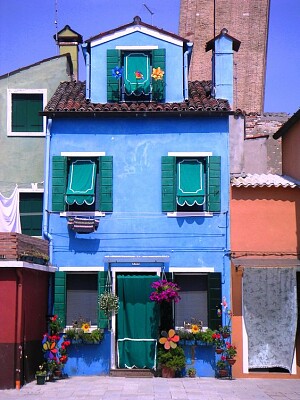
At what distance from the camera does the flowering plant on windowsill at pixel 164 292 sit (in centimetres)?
1930

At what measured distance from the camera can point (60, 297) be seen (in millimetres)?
20000

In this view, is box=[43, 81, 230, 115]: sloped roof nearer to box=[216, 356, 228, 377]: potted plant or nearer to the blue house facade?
the blue house facade

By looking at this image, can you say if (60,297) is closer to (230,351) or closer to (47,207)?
(47,207)

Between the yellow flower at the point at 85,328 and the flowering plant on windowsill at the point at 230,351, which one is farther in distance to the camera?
the yellow flower at the point at 85,328

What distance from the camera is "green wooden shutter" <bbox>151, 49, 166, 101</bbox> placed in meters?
21.1

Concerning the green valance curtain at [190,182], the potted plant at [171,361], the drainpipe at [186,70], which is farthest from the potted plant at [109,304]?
the drainpipe at [186,70]

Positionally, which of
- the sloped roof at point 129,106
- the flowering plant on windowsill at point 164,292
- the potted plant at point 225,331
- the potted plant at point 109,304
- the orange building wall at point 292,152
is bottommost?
the potted plant at point 225,331

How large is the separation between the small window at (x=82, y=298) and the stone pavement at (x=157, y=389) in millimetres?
1591

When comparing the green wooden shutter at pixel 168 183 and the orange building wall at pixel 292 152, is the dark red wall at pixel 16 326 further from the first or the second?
the orange building wall at pixel 292 152

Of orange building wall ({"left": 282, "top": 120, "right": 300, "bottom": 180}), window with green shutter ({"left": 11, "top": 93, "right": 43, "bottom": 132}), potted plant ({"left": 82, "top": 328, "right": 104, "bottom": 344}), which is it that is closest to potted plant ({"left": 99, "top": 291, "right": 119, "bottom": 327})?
potted plant ({"left": 82, "top": 328, "right": 104, "bottom": 344})

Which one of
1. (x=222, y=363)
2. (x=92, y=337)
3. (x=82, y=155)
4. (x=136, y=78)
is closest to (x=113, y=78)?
(x=136, y=78)

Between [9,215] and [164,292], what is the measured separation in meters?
4.53

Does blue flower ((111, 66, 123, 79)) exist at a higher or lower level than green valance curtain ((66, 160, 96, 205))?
higher

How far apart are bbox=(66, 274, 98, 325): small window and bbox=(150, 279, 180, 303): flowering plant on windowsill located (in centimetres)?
171
